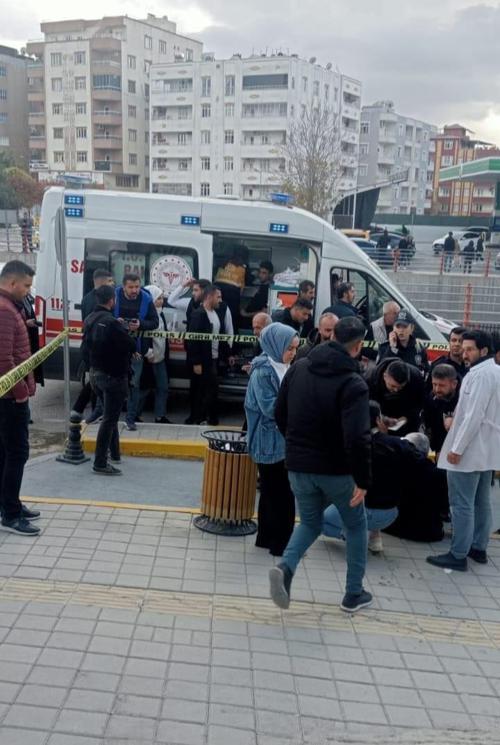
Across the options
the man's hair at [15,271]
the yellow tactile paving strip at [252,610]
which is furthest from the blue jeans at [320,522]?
the man's hair at [15,271]

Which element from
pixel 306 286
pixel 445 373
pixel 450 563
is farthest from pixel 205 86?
pixel 450 563

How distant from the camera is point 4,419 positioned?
16.8ft

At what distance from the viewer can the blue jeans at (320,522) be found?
4.34m

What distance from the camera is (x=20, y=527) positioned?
531 cm

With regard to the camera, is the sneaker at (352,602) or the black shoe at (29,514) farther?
the black shoe at (29,514)

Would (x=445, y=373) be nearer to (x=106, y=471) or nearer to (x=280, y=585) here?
(x=280, y=585)

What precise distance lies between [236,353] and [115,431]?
2.57m

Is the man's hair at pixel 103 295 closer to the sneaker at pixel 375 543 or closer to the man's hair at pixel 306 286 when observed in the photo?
the man's hair at pixel 306 286

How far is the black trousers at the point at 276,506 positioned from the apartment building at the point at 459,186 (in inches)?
3524

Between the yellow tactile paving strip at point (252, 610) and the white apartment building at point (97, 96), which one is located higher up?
the white apartment building at point (97, 96)

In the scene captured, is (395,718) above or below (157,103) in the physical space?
below

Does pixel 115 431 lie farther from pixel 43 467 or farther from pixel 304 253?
pixel 304 253

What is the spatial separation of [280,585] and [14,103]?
3313 inches

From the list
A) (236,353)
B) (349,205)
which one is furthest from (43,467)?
(349,205)
